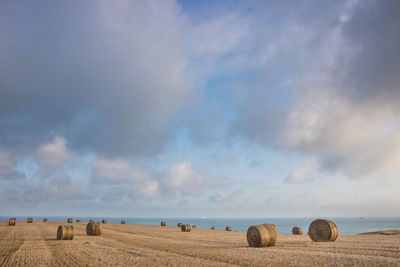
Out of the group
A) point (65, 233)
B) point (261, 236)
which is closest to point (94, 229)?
point (65, 233)

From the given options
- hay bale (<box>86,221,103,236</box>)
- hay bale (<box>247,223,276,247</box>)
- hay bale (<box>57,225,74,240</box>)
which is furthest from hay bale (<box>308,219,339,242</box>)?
hay bale (<box>86,221,103,236</box>)

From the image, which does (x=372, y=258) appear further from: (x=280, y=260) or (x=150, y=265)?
(x=150, y=265)

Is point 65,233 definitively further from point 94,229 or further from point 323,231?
point 323,231

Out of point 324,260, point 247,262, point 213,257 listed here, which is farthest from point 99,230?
point 324,260

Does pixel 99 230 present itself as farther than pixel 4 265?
Yes

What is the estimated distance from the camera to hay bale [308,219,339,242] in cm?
1742

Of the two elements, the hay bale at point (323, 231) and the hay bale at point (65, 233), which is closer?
the hay bale at point (323, 231)

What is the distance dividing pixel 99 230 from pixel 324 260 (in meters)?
19.1

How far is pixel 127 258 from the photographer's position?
10.8m

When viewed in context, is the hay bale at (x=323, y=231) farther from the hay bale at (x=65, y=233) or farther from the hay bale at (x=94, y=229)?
the hay bale at (x=94, y=229)

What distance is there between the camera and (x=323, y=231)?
17.7 meters

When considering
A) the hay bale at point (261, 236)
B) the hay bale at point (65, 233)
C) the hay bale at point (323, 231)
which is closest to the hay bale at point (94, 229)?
the hay bale at point (65, 233)

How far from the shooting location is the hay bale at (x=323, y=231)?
57.2ft

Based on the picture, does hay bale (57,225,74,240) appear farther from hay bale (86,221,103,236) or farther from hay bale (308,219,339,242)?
hay bale (308,219,339,242)
